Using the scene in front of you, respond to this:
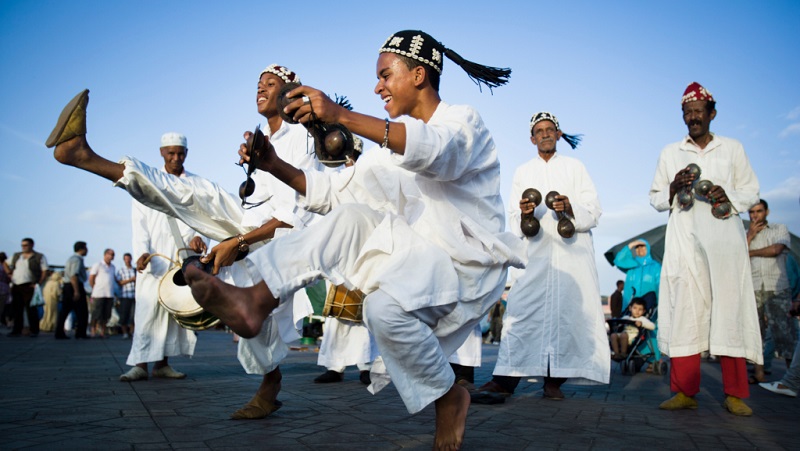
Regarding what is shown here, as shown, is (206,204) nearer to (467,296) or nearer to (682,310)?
(467,296)

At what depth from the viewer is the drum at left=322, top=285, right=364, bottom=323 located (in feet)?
18.3

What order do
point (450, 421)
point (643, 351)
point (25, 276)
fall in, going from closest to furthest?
1. point (450, 421)
2. point (643, 351)
3. point (25, 276)

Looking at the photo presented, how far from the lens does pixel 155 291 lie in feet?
22.9

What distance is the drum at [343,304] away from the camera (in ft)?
18.3

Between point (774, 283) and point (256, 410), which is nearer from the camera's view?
point (256, 410)

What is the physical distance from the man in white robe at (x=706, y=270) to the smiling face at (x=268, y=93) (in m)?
3.34

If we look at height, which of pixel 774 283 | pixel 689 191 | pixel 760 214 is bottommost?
pixel 774 283

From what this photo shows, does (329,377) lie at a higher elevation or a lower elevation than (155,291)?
lower

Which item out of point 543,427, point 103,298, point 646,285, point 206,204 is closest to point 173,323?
point 206,204

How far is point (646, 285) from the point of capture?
431 inches

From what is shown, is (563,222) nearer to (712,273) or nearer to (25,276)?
(712,273)

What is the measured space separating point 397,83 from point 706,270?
3.48 metres

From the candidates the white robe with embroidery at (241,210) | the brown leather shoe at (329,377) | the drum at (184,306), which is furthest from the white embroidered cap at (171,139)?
the brown leather shoe at (329,377)

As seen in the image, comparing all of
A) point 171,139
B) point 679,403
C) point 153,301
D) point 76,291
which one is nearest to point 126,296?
point 76,291
